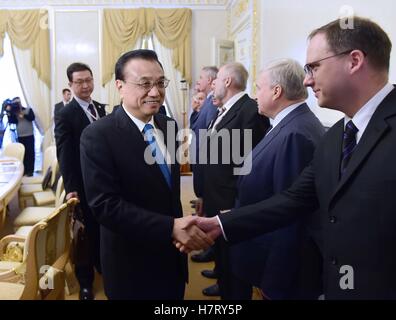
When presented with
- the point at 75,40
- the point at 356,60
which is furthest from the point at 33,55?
the point at 356,60

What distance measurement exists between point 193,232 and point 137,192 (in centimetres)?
29

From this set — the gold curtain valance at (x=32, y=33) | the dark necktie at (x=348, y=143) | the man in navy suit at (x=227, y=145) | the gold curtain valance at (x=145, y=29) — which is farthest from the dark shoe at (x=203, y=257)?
the gold curtain valance at (x=32, y=33)

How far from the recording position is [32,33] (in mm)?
7910

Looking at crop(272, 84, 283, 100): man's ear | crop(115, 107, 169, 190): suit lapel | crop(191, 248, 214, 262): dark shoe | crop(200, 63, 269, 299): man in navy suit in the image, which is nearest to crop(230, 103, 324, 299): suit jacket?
crop(272, 84, 283, 100): man's ear

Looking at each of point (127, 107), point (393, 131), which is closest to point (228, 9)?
A: point (127, 107)

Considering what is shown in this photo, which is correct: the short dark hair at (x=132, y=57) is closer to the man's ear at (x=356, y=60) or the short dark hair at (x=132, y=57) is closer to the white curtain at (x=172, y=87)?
the man's ear at (x=356, y=60)

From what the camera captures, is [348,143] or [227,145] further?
[227,145]

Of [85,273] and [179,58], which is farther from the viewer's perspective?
[179,58]

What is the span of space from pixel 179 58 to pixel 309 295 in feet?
22.2

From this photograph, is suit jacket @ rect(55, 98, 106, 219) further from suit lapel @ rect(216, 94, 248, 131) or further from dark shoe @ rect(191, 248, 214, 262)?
dark shoe @ rect(191, 248, 214, 262)

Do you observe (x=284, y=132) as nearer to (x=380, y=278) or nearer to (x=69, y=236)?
(x=380, y=278)

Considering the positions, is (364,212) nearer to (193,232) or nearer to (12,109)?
(193,232)

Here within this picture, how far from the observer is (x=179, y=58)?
7.96 m

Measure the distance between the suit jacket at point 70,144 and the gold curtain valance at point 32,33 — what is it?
19.3ft
